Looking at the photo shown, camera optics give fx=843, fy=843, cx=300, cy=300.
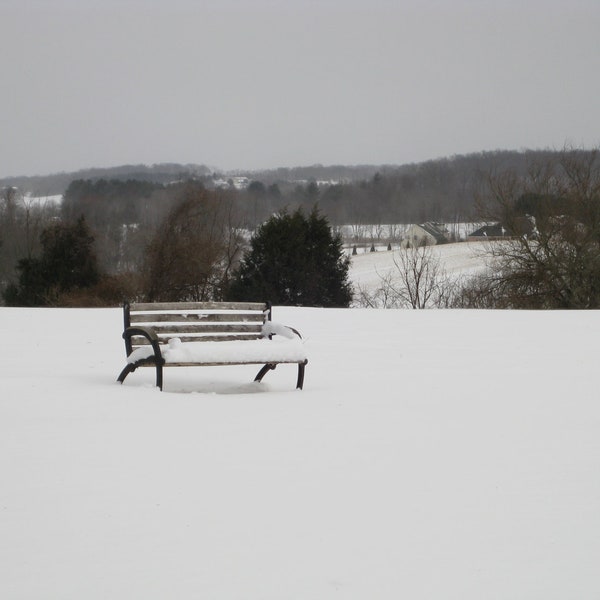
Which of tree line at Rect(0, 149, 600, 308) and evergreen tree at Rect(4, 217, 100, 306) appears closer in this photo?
tree line at Rect(0, 149, 600, 308)

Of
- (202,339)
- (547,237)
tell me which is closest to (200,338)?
(202,339)

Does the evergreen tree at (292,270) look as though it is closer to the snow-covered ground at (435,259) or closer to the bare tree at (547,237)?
the bare tree at (547,237)

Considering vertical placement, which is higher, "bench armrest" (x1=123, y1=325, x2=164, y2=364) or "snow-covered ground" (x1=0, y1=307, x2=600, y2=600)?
"bench armrest" (x1=123, y1=325, x2=164, y2=364)

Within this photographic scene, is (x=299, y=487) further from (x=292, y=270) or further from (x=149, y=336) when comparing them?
(x=292, y=270)

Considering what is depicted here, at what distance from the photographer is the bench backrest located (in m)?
7.84

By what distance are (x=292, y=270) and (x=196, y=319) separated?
88.1 ft

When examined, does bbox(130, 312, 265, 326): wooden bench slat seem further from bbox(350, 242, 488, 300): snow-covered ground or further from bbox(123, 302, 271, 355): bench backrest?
bbox(350, 242, 488, 300): snow-covered ground

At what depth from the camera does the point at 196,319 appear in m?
8.28

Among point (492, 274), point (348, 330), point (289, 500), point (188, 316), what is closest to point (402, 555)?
point (289, 500)

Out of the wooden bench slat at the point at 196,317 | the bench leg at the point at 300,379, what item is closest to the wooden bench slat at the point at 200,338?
the wooden bench slat at the point at 196,317

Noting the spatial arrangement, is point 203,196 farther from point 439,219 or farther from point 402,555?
point 439,219

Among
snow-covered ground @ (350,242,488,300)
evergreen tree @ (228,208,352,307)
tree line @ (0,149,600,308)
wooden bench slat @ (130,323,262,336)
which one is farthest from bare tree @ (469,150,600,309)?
snow-covered ground @ (350,242,488,300)

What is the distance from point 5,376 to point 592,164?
2695 centimetres

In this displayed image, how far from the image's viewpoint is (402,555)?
359 centimetres
